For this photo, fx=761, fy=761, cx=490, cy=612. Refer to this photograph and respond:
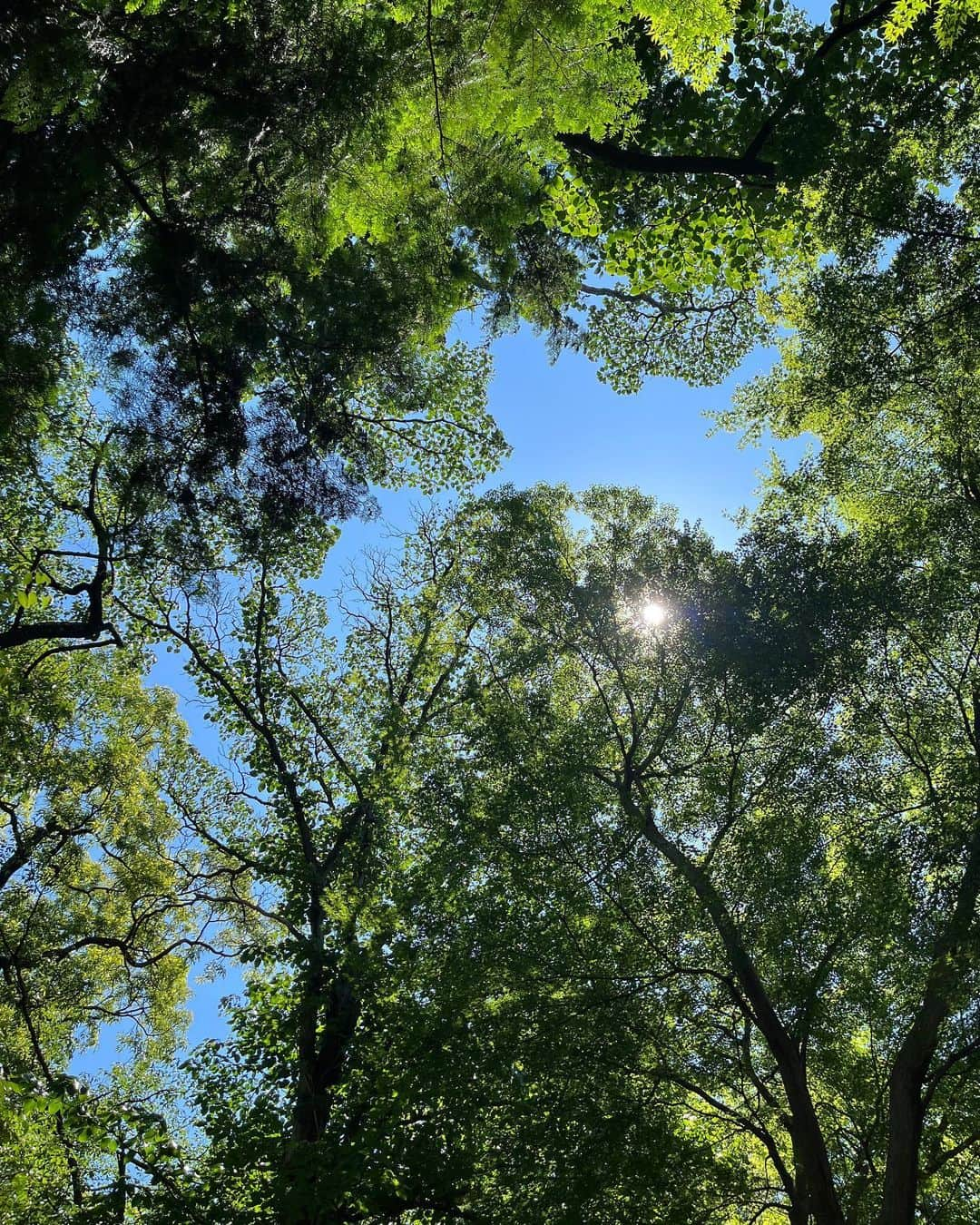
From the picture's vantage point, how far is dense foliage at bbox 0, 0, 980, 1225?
456 cm

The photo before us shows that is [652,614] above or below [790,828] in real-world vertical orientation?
above

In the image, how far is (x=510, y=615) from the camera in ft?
44.5

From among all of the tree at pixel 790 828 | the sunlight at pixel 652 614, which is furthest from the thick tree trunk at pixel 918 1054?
the sunlight at pixel 652 614

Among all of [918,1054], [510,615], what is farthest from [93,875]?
[918,1054]

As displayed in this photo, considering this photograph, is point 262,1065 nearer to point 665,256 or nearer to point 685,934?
point 685,934

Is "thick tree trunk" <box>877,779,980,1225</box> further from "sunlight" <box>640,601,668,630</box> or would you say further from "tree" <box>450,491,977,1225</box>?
"sunlight" <box>640,601,668,630</box>

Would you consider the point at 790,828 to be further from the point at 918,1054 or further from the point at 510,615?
the point at 510,615

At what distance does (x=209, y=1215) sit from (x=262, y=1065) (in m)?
2.17

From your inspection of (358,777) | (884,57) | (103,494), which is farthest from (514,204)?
(358,777)

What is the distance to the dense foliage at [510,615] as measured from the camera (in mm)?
4559

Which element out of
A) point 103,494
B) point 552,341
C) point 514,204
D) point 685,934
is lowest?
point 685,934

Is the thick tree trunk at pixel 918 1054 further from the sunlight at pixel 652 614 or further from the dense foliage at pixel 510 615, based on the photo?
the sunlight at pixel 652 614

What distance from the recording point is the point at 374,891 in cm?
1117

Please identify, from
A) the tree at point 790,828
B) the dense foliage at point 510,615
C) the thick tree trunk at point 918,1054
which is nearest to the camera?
the dense foliage at point 510,615
